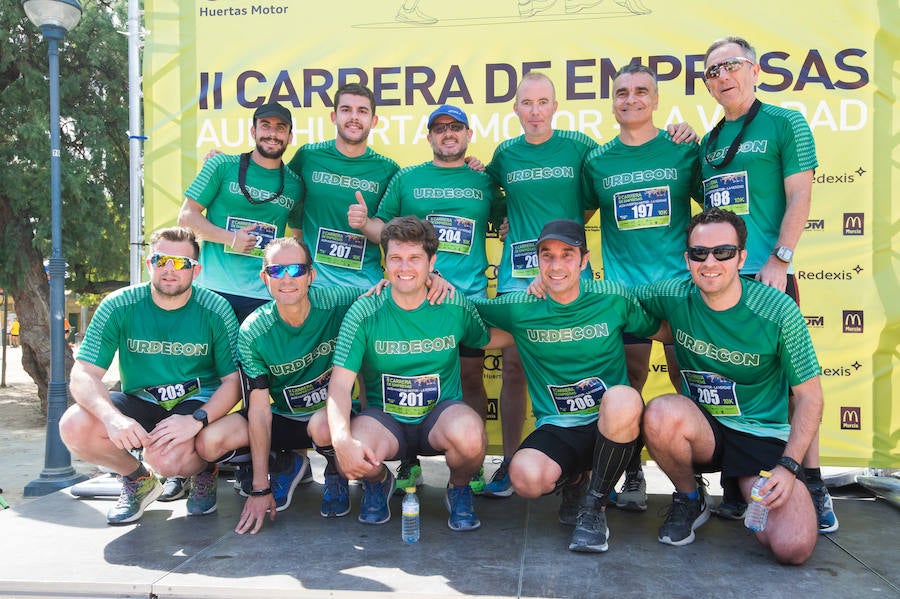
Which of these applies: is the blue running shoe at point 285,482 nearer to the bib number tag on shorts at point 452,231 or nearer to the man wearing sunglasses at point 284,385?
the man wearing sunglasses at point 284,385

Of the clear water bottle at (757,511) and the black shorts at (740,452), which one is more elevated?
the black shorts at (740,452)

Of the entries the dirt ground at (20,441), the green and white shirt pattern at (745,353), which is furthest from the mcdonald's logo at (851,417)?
the dirt ground at (20,441)

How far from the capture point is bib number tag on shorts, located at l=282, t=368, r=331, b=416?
3330 mm

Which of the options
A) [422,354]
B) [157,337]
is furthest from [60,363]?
[422,354]

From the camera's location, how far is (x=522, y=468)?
2.84 metres

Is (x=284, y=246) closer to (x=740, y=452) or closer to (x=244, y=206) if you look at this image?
(x=244, y=206)

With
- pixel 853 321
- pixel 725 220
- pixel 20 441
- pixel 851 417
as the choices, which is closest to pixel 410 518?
pixel 725 220

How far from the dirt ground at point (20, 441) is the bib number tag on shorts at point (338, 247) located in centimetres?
289

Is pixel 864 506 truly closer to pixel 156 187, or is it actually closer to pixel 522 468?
pixel 522 468

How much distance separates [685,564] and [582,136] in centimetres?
217

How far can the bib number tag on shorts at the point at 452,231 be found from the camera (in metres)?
3.53

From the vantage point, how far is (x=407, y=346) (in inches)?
121

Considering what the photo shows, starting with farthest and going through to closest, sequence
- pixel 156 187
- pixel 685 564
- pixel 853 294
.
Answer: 1. pixel 156 187
2. pixel 853 294
3. pixel 685 564

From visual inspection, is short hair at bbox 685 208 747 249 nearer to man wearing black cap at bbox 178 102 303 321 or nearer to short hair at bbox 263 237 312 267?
short hair at bbox 263 237 312 267
